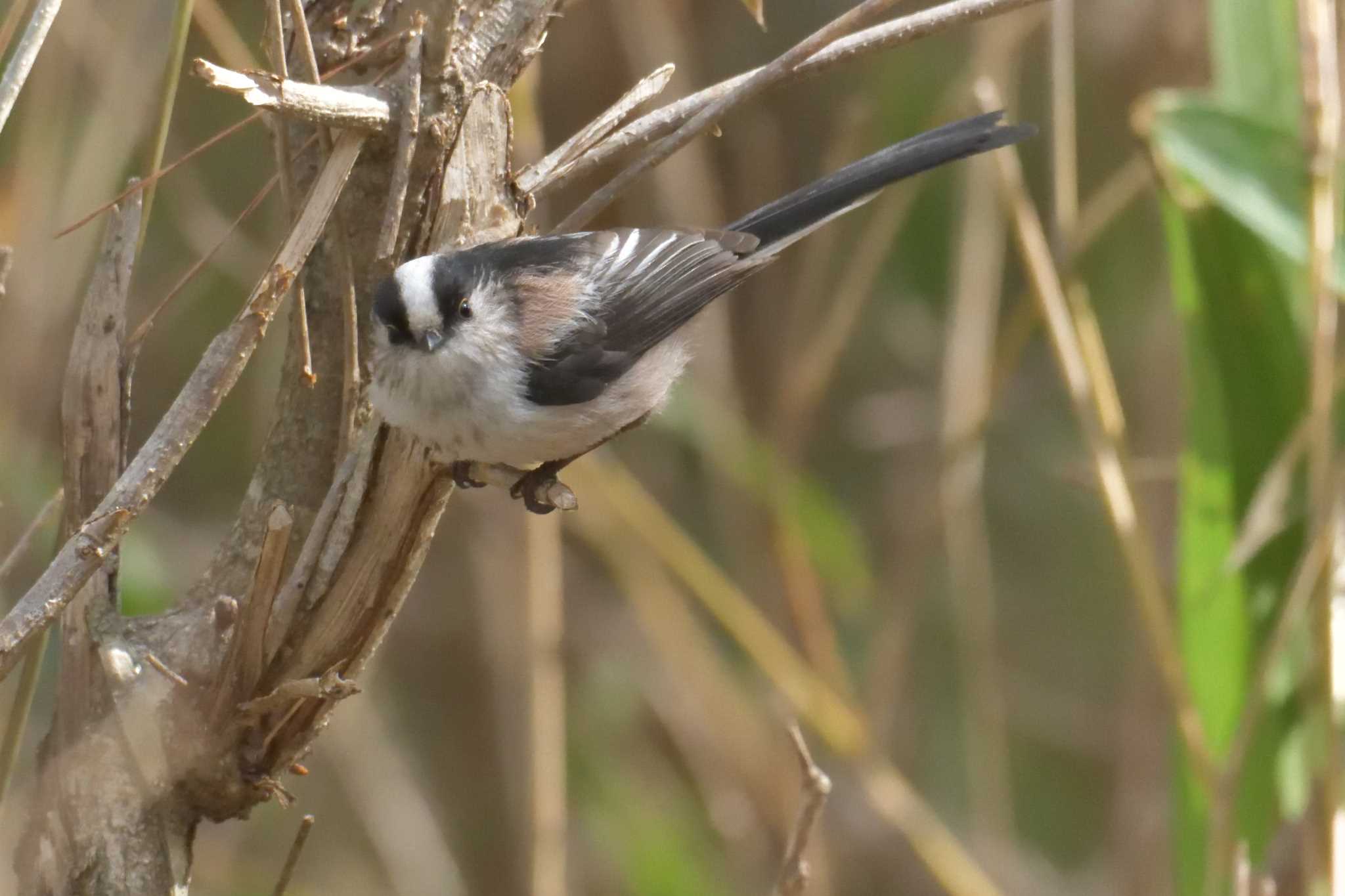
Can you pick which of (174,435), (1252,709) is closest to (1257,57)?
(1252,709)

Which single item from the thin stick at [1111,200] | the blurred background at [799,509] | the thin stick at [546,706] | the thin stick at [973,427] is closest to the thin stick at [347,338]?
the blurred background at [799,509]

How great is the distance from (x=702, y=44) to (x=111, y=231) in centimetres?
240

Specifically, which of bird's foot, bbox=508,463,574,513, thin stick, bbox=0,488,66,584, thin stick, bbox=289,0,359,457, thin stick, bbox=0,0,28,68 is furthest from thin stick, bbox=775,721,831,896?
thin stick, bbox=0,0,28,68

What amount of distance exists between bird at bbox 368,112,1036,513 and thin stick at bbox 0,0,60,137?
50 centimetres

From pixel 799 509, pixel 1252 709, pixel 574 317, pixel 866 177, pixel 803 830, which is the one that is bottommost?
pixel 1252 709

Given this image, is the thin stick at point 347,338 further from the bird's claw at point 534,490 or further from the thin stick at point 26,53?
the bird's claw at point 534,490

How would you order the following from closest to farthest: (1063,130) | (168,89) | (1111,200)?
(168,89), (1063,130), (1111,200)

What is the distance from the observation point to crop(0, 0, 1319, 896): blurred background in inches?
92.1

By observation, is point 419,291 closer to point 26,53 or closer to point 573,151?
point 573,151

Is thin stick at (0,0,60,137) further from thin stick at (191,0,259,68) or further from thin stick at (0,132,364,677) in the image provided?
thin stick at (191,0,259,68)

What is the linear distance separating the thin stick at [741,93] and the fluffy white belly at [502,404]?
0.31 meters

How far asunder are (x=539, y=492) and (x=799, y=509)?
1313mm

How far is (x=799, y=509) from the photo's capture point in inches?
120

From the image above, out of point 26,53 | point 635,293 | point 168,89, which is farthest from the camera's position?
point 635,293
